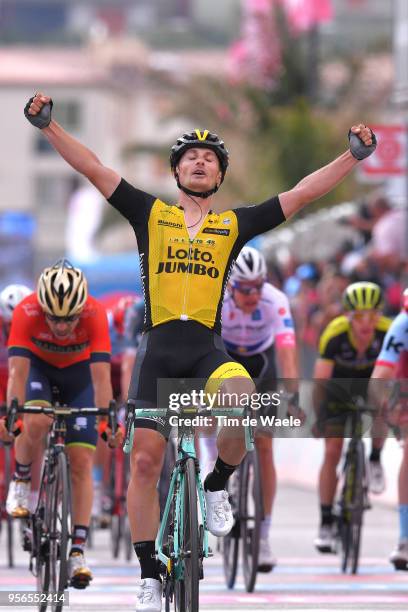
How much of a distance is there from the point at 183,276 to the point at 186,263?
6 cm

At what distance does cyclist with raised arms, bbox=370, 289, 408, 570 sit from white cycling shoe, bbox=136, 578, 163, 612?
3010 mm

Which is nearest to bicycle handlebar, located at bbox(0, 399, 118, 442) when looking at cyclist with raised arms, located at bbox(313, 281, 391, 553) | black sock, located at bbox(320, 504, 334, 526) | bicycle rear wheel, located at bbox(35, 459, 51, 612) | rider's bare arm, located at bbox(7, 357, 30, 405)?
rider's bare arm, located at bbox(7, 357, 30, 405)

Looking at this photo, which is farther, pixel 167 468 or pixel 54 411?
pixel 167 468

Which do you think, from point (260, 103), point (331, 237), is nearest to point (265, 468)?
point (331, 237)

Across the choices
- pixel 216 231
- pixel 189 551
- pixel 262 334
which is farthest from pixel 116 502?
pixel 189 551

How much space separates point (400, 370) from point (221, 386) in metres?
3.40

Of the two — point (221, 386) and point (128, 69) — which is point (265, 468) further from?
point (128, 69)

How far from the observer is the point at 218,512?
908 cm

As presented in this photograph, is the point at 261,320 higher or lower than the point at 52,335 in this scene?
higher

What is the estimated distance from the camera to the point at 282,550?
48.4 feet

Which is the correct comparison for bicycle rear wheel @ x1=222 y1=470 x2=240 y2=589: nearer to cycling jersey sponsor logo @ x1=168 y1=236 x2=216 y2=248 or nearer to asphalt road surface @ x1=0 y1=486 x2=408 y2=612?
Answer: asphalt road surface @ x1=0 y1=486 x2=408 y2=612

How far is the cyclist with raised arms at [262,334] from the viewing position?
41.6 feet

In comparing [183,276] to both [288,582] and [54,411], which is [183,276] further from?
[288,582]

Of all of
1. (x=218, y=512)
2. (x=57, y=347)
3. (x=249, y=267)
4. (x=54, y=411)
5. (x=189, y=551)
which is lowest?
(x=189, y=551)
